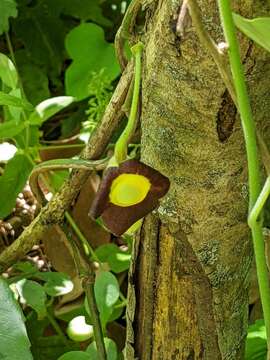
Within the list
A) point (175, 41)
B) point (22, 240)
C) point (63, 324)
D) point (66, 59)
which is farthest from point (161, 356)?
point (66, 59)

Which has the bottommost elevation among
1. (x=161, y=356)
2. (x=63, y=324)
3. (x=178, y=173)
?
(x=63, y=324)

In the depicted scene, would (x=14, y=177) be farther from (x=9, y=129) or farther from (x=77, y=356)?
(x=77, y=356)

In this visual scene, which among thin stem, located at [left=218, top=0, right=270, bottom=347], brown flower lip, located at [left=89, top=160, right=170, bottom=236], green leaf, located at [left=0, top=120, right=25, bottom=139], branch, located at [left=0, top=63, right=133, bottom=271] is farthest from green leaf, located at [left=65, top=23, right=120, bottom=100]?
thin stem, located at [left=218, top=0, right=270, bottom=347]

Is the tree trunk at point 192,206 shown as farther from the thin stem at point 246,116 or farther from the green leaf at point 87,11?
the green leaf at point 87,11

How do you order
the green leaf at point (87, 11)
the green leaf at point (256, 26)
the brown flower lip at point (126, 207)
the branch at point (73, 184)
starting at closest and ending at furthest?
Result: the green leaf at point (256, 26), the brown flower lip at point (126, 207), the branch at point (73, 184), the green leaf at point (87, 11)

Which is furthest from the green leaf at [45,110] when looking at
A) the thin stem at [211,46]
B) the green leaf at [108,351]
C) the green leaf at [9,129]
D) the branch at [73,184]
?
the thin stem at [211,46]

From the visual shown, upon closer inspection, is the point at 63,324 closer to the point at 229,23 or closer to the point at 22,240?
the point at 22,240

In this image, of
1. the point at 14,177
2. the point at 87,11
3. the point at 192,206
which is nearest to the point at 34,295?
the point at 14,177

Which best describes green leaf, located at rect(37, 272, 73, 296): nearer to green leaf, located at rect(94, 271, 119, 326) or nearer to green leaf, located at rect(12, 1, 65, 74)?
green leaf, located at rect(94, 271, 119, 326)
